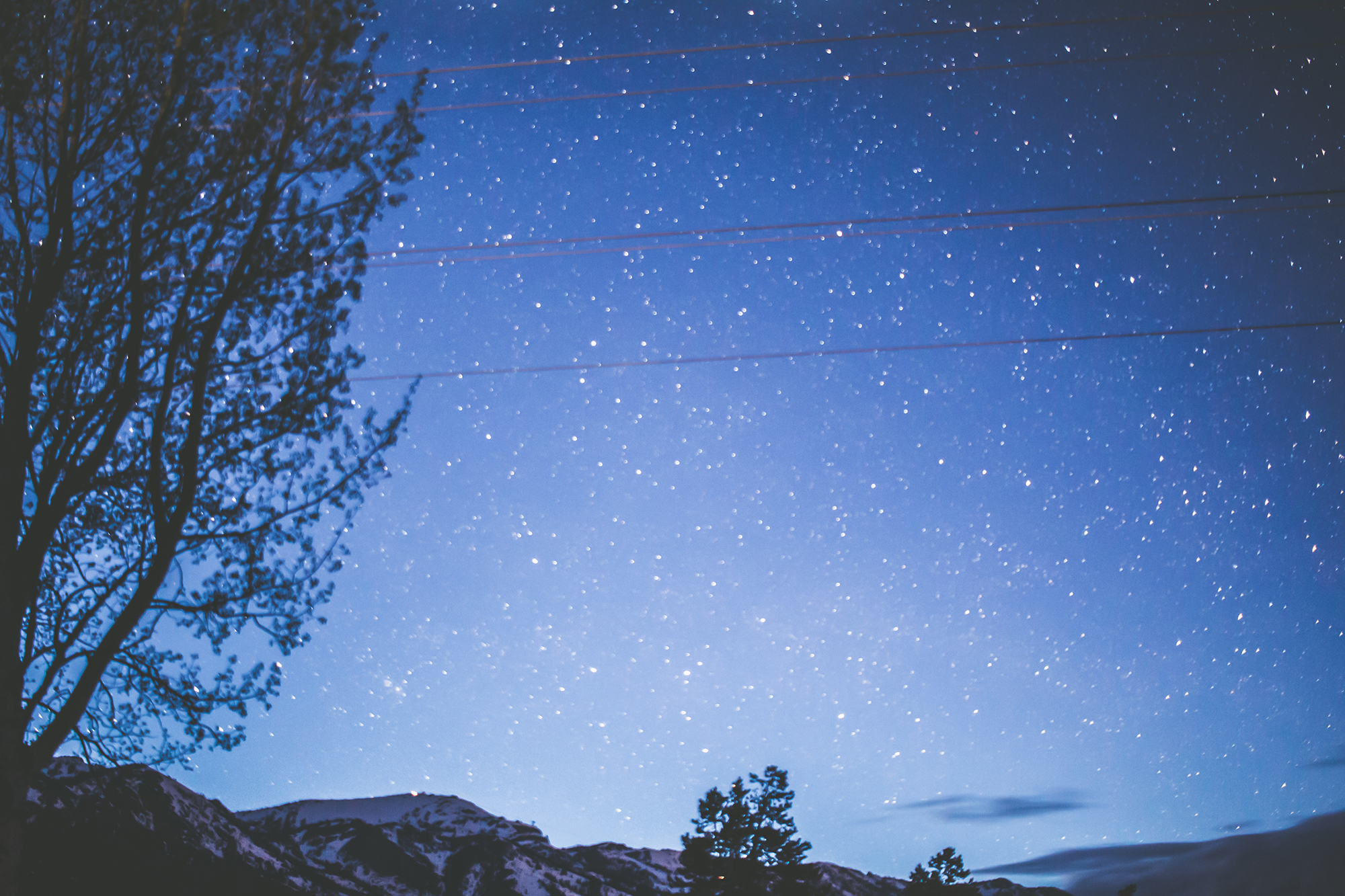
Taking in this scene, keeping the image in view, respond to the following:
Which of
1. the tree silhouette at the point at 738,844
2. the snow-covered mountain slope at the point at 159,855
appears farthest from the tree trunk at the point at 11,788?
the snow-covered mountain slope at the point at 159,855

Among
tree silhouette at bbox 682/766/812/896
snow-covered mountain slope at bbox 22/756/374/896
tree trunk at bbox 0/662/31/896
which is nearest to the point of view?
tree trunk at bbox 0/662/31/896

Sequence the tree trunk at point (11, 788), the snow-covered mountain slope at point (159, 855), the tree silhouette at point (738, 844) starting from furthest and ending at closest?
the snow-covered mountain slope at point (159, 855), the tree silhouette at point (738, 844), the tree trunk at point (11, 788)

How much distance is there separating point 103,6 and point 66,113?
1.08 m

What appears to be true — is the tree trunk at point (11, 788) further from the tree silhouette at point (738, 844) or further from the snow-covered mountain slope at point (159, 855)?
the snow-covered mountain slope at point (159, 855)

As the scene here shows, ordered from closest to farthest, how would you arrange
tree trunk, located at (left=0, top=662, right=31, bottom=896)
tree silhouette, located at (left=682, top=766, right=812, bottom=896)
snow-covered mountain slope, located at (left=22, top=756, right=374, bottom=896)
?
1. tree trunk, located at (left=0, top=662, right=31, bottom=896)
2. tree silhouette, located at (left=682, top=766, right=812, bottom=896)
3. snow-covered mountain slope, located at (left=22, top=756, right=374, bottom=896)

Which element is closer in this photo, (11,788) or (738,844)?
(11,788)

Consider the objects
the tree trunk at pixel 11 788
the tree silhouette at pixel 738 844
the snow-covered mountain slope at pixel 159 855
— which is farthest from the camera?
the snow-covered mountain slope at pixel 159 855

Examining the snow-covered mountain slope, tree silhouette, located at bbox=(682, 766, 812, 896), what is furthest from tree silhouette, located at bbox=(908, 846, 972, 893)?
the snow-covered mountain slope

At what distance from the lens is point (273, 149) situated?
7922 mm

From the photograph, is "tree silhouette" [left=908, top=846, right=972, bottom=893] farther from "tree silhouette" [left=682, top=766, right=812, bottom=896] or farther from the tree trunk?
the tree trunk

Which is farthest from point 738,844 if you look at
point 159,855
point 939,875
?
point 159,855

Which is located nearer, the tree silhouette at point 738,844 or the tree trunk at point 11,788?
the tree trunk at point 11,788

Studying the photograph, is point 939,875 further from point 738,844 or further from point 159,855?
point 159,855

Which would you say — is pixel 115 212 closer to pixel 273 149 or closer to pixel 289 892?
pixel 273 149
